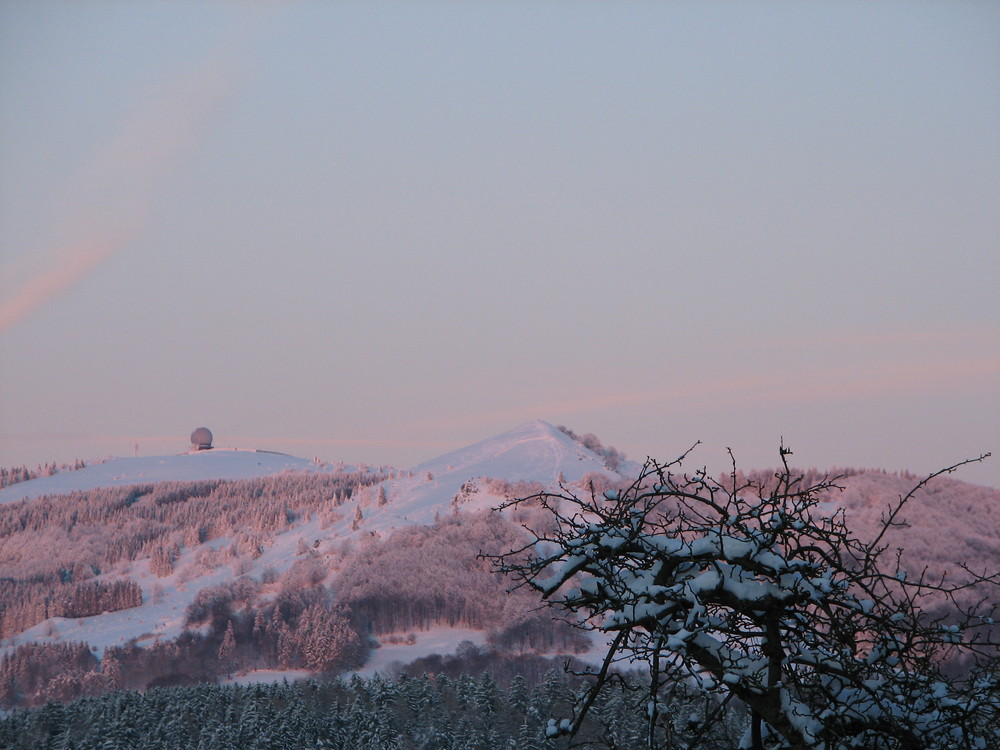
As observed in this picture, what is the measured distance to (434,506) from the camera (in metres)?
110

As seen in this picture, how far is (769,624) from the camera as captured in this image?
542cm

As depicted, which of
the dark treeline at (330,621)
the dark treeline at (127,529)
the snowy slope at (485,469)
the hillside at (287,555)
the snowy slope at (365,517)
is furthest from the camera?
the dark treeline at (127,529)

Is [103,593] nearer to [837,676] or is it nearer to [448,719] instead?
[448,719]

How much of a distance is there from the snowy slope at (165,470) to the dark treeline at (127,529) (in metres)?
1.73

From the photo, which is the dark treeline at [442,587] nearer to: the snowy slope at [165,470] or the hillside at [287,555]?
the hillside at [287,555]

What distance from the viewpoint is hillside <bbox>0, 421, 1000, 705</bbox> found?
96688 mm

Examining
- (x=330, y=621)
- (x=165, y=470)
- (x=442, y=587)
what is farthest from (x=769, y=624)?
(x=165, y=470)

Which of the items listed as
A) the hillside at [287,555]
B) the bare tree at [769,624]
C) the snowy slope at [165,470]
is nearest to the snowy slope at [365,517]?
the hillside at [287,555]

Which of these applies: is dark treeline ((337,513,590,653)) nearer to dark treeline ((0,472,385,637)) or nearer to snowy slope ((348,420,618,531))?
snowy slope ((348,420,618,531))

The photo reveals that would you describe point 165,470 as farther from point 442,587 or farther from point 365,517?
point 442,587

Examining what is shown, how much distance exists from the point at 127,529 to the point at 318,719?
301 feet

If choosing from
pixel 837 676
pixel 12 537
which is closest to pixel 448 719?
pixel 837 676

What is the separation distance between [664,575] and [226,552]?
124 m

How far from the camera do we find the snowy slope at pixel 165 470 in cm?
14062
